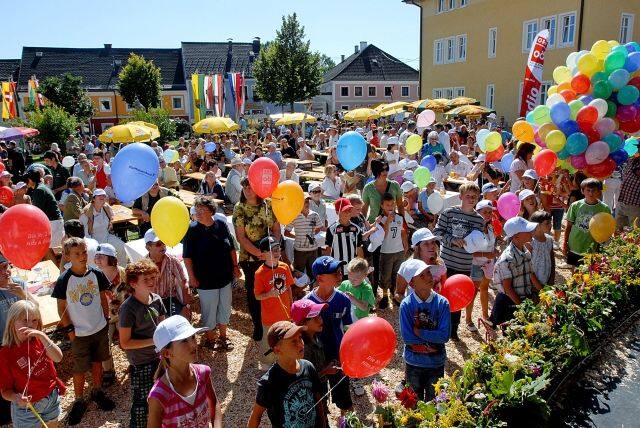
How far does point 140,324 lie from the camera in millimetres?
3705

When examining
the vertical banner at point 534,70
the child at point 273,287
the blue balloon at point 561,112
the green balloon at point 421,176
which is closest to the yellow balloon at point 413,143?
the green balloon at point 421,176

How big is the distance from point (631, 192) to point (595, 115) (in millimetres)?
1297

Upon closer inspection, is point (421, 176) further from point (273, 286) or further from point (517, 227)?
point (273, 286)

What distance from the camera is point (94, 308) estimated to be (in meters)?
4.27

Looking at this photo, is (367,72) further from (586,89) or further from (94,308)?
(94,308)

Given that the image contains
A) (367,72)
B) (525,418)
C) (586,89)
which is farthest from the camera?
(367,72)

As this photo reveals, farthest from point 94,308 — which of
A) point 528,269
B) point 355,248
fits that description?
point 528,269

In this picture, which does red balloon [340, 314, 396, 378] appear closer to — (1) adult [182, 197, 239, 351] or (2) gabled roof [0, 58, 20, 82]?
(1) adult [182, 197, 239, 351]

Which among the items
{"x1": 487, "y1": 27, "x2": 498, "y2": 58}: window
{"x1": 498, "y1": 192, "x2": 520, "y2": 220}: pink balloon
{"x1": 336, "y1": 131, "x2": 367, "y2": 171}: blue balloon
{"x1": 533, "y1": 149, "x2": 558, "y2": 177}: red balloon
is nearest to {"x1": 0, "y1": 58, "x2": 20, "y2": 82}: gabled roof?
{"x1": 487, "y1": 27, "x2": 498, "y2": 58}: window

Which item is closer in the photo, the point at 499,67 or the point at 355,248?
the point at 355,248

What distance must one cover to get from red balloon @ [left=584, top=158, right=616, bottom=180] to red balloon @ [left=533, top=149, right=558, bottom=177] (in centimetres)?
70

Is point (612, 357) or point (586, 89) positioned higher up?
point (586, 89)

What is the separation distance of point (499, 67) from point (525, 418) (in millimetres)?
26294

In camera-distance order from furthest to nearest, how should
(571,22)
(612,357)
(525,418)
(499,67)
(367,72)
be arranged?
1. (367,72)
2. (499,67)
3. (571,22)
4. (612,357)
5. (525,418)
